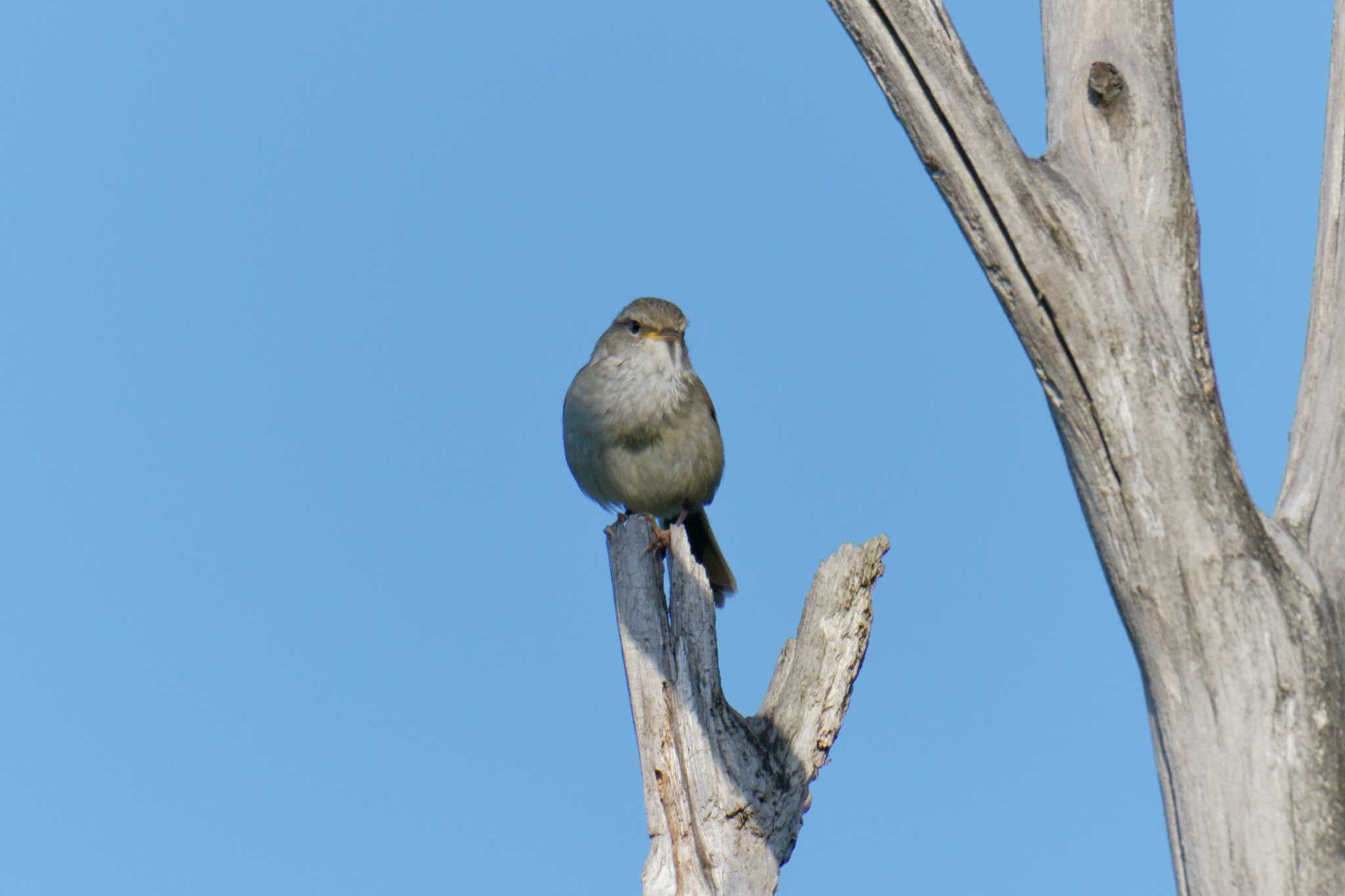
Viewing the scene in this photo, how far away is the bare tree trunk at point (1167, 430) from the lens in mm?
3611

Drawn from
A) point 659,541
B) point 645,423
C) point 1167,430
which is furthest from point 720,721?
point 645,423

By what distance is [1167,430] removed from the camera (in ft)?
12.4

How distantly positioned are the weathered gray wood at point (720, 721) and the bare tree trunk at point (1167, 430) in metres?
1.75

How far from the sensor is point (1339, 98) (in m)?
4.41

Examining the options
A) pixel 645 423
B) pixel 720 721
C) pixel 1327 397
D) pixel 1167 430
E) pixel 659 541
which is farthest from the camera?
pixel 645 423

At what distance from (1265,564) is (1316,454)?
1.80 ft

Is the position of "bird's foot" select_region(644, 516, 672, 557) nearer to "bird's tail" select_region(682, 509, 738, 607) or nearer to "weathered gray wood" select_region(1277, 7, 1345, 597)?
"bird's tail" select_region(682, 509, 738, 607)

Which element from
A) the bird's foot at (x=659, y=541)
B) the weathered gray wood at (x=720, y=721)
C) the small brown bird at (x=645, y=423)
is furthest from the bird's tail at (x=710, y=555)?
the weathered gray wood at (x=720, y=721)

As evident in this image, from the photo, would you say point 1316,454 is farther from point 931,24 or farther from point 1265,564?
point 931,24

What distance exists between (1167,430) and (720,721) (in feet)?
7.28

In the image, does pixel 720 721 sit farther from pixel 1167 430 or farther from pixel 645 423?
pixel 645 423

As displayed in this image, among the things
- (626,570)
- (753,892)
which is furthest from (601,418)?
(753,892)

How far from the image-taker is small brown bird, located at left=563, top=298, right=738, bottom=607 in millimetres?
7398

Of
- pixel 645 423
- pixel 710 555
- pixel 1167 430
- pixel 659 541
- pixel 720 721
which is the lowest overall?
pixel 1167 430
